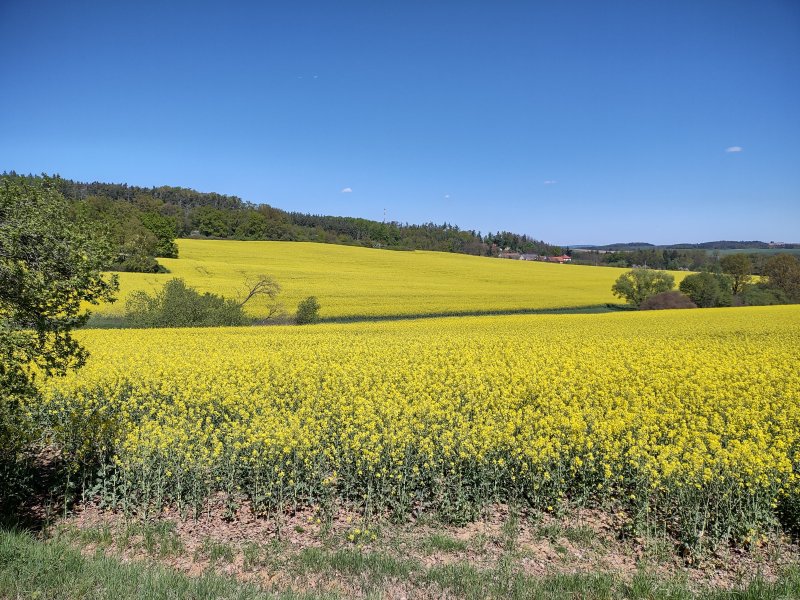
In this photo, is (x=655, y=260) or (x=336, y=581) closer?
(x=336, y=581)

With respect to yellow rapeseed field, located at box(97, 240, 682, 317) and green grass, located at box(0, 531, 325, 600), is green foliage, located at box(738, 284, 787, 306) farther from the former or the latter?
green grass, located at box(0, 531, 325, 600)

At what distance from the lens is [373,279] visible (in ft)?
176

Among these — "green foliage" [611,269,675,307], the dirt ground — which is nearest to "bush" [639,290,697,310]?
"green foliage" [611,269,675,307]

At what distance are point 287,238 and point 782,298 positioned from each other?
73.3 metres

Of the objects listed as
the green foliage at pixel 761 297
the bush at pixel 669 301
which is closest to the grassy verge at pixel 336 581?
the bush at pixel 669 301

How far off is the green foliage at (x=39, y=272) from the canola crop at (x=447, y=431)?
85.8 inches

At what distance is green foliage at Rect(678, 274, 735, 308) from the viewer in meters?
47.3

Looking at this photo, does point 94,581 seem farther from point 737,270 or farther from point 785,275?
point 737,270

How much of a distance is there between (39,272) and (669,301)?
47.1 meters

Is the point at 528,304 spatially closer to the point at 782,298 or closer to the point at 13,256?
the point at 782,298

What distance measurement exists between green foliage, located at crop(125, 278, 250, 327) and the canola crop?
12611 millimetres

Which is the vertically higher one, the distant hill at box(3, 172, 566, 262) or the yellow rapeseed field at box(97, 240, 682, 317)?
the distant hill at box(3, 172, 566, 262)

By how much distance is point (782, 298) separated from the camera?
49219mm

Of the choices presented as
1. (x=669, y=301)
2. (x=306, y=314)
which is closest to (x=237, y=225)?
(x=306, y=314)
